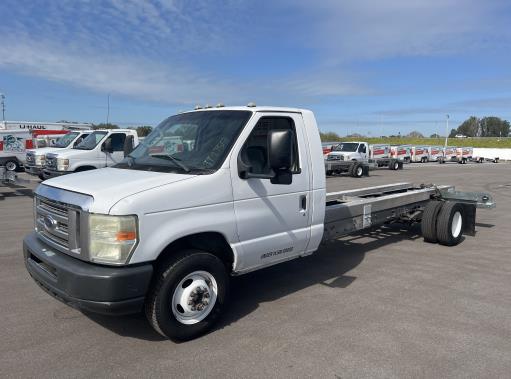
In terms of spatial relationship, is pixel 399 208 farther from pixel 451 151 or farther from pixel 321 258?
pixel 451 151

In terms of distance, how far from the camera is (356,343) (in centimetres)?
405

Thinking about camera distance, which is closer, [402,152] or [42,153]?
[42,153]

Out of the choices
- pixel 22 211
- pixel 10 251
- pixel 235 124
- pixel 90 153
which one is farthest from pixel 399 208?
pixel 90 153

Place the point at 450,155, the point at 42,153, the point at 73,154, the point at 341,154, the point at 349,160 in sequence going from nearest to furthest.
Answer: the point at 73,154, the point at 42,153, the point at 349,160, the point at 341,154, the point at 450,155

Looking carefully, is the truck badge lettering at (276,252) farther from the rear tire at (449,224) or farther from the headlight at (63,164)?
the headlight at (63,164)

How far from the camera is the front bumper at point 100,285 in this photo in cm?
346

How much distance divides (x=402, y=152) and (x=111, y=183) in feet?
147

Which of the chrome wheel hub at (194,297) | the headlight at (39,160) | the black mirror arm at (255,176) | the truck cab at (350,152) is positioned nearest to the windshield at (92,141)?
the headlight at (39,160)

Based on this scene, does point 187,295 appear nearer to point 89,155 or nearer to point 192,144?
point 192,144

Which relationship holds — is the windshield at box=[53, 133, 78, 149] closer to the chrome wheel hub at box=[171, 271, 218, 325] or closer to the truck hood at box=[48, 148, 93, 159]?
the truck hood at box=[48, 148, 93, 159]

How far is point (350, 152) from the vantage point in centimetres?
2830

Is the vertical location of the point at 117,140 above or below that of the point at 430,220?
above

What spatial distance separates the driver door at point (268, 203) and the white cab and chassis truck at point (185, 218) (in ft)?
0.04

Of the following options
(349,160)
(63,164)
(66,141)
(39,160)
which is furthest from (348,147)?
(63,164)
